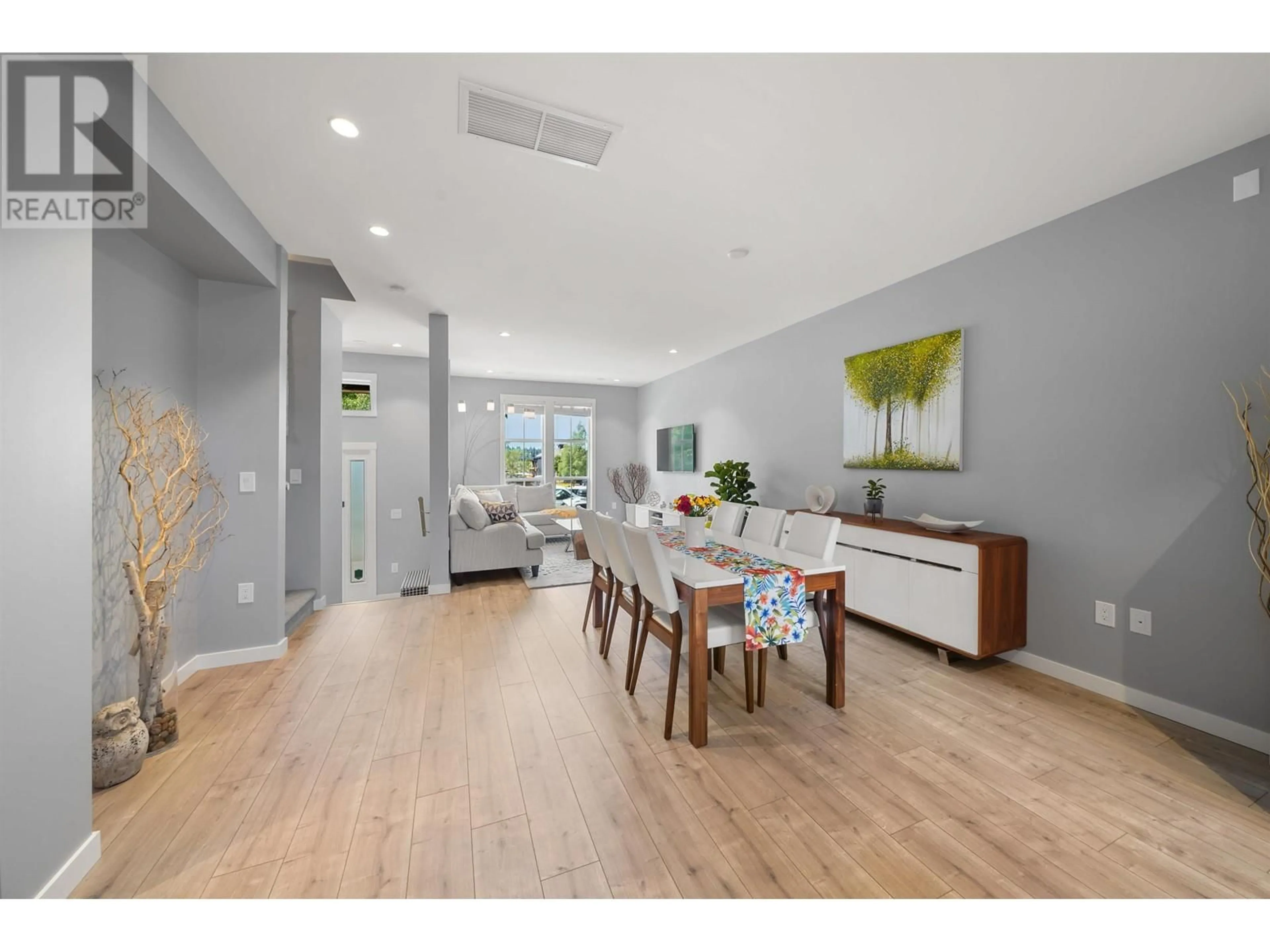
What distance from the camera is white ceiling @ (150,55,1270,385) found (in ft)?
5.37

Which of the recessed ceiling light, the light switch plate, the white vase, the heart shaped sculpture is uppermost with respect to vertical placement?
the recessed ceiling light

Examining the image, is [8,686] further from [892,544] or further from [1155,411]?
[1155,411]

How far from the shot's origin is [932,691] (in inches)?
99.4

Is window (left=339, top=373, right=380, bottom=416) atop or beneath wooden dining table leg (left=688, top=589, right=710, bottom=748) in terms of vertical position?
atop

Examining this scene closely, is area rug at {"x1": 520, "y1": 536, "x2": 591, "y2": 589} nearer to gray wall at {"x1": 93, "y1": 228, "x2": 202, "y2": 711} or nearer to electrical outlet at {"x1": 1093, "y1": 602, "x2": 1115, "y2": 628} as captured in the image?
gray wall at {"x1": 93, "y1": 228, "x2": 202, "y2": 711}

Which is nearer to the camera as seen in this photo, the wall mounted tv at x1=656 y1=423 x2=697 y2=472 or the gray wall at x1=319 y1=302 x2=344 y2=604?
the gray wall at x1=319 y1=302 x2=344 y2=604

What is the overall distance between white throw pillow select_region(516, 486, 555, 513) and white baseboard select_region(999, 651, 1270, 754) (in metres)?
5.97

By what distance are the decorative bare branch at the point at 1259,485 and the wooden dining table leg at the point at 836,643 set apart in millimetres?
1495

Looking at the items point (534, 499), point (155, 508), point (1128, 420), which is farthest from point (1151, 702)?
point (534, 499)

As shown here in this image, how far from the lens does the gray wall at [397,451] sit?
622 centimetres

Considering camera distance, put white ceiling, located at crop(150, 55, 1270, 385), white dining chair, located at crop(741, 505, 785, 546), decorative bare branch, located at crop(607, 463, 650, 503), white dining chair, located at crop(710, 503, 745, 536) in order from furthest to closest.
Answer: decorative bare branch, located at crop(607, 463, 650, 503)
white dining chair, located at crop(710, 503, 745, 536)
white dining chair, located at crop(741, 505, 785, 546)
white ceiling, located at crop(150, 55, 1270, 385)

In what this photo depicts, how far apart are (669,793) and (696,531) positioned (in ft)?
4.44

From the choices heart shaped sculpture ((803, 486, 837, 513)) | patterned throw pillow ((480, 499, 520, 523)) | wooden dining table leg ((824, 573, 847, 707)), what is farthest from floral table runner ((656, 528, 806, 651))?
patterned throw pillow ((480, 499, 520, 523))
